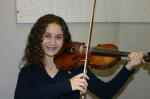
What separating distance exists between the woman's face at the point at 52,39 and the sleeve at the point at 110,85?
26cm

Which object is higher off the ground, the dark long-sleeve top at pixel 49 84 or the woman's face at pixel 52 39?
the woman's face at pixel 52 39

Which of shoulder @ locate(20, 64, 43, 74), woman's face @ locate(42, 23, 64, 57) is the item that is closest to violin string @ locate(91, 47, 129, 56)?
woman's face @ locate(42, 23, 64, 57)

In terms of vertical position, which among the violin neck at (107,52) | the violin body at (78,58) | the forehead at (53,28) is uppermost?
the forehead at (53,28)

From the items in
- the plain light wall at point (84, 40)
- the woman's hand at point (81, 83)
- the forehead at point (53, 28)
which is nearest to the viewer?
the woman's hand at point (81, 83)

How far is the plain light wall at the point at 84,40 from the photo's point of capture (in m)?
1.41

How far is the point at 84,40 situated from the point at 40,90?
0.67 metres

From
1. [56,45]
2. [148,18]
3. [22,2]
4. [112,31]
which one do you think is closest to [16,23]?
[22,2]

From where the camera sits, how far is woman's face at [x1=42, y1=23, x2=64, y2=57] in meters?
1.26

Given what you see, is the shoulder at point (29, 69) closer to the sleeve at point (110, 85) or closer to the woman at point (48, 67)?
the woman at point (48, 67)

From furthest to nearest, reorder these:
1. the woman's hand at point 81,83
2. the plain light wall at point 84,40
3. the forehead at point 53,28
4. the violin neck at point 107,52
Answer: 1. the plain light wall at point 84,40
2. the forehead at point 53,28
3. the violin neck at point 107,52
4. the woman's hand at point 81,83

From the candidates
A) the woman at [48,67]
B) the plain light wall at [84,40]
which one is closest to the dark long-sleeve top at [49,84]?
the woman at [48,67]

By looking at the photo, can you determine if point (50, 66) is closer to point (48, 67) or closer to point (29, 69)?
point (48, 67)

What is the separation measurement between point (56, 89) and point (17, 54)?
0.54 metres

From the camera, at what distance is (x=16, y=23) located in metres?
1.42
